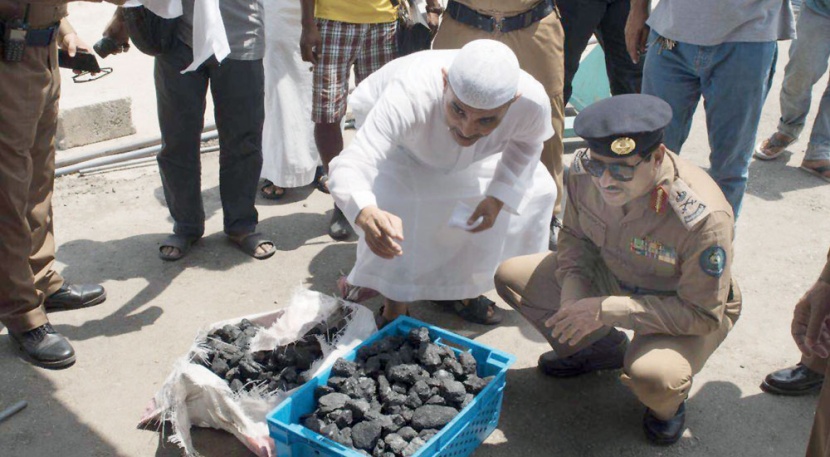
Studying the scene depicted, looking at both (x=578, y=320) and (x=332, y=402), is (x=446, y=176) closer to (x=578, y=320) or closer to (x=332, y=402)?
(x=578, y=320)

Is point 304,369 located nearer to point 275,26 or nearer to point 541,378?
point 541,378

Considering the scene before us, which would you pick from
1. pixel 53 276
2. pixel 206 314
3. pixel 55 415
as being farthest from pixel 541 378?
pixel 53 276

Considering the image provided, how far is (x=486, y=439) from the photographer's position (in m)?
2.98

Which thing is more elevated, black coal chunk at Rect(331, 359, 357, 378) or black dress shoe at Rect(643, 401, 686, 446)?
black coal chunk at Rect(331, 359, 357, 378)

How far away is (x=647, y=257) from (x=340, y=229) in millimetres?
1982

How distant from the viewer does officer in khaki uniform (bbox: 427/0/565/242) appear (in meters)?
3.81

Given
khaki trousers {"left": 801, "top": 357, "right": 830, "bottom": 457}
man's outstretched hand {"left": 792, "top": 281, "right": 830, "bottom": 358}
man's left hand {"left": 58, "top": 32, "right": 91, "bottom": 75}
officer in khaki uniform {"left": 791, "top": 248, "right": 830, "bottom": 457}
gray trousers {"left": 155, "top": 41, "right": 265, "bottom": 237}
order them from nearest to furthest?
khaki trousers {"left": 801, "top": 357, "right": 830, "bottom": 457}
officer in khaki uniform {"left": 791, "top": 248, "right": 830, "bottom": 457}
man's outstretched hand {"left": 792, "top": 281, "right": 830, "bottom": 358}
man's left hand {"left": 58, "top": 32, "right": 91, "bottom": 75}
gray trousers {"left": 155, "top": 41, "right": 265, "bottom": 237}

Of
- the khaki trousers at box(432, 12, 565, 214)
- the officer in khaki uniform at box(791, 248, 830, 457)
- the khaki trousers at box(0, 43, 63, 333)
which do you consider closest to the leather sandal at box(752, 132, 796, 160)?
the khaki trousers at box(432, 12, 565, 214)

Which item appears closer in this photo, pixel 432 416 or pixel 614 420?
pixel 432 416

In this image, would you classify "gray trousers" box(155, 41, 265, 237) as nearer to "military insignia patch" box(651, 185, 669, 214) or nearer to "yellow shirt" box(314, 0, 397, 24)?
"yellow shirt" box(314, 0, 397, 24)

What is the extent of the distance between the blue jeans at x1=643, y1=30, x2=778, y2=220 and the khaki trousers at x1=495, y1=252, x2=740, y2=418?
3.19 ft

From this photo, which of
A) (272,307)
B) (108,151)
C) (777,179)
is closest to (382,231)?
(272,307)

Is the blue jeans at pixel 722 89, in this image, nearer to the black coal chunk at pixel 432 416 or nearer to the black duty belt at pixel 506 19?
the black duty belt at pixel 506 19

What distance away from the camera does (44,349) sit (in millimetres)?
3281
